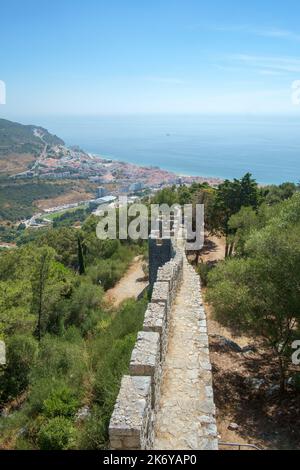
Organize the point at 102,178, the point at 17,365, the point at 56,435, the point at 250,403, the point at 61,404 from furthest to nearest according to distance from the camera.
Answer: the point at 102,178 → the point at 17,365 → the point at 250,403 → the point at 61,404 → the point at 56,435

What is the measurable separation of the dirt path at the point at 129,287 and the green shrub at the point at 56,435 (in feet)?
37.8

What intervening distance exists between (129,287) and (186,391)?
1474cm

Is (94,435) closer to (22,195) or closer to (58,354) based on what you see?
(58,354)

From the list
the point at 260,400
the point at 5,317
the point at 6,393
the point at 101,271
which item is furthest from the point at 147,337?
the point at 101,271

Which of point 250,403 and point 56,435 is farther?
point 250,403

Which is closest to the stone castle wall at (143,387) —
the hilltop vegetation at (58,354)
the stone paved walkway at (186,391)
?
the stone paved walkway at (186,391)

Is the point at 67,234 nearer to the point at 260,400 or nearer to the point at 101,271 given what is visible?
the point at 101,271

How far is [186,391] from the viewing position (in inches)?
249

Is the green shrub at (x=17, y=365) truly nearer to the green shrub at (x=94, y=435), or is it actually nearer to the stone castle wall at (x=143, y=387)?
the stone castle wall at (x=143, y=387)

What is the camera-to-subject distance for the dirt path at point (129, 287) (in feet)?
64.2

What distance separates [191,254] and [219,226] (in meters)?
2.61

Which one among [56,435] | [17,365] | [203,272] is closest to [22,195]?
[203,272]

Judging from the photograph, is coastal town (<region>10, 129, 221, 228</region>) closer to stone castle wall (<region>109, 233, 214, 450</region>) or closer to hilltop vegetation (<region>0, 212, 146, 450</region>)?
hilltop vegetation (<region>0, 212, 146, 450</region>)

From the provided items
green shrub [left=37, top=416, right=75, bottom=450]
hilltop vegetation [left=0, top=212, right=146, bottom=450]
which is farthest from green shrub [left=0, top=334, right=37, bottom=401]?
green shrub [left=37, top=416, right=75, bottom=450]
